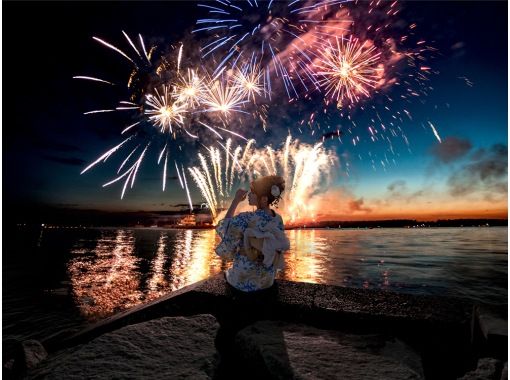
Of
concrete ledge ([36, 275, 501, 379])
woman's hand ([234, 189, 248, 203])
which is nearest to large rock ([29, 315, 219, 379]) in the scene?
concrete ledge ([36, 275, 501, 379])

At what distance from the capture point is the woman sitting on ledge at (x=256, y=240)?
4051mm

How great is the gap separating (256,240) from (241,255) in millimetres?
338

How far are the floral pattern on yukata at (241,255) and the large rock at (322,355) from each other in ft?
2.54

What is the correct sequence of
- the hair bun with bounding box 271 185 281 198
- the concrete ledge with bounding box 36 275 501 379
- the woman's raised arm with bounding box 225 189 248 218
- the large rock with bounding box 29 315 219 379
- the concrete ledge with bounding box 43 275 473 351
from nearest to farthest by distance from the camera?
the large rock with bounding box 29 315 219 379
the concrete ledge with bounding box 36 275 501 379
the concrete ledge with bounding box 43 275 473 351
the hair bun with bounding box 271 185 281 198
the woman's raised arm with bounding box 225 189 248 218

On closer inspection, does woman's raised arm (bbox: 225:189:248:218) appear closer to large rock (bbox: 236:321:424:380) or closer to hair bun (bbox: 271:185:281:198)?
hair bun (bbox: 271:185:281:198)

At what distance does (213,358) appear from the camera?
274cm

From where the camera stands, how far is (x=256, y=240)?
413 cm

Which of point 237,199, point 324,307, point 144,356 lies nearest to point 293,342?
point 324,307

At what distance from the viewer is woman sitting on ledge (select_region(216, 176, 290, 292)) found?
4.05 metres

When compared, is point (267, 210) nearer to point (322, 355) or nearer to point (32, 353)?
point (322, 355)

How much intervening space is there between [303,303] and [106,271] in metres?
29.8

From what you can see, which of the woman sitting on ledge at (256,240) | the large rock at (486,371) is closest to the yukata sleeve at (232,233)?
the woman sitting on ledge at (256,240)

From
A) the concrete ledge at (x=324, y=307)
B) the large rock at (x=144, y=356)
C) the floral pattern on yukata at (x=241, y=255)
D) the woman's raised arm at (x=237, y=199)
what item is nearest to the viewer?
the large rock at (x=144, y=356)

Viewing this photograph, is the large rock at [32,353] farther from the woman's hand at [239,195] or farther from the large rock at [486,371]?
the large rock at [486,371]
